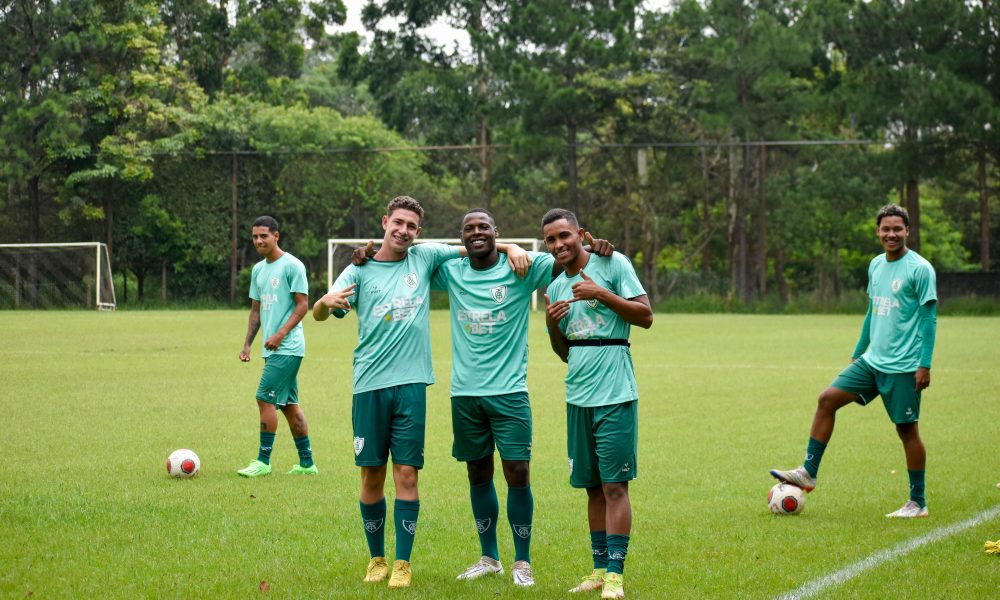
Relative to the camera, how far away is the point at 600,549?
6.12 meters

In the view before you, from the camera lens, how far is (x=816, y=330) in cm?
3278

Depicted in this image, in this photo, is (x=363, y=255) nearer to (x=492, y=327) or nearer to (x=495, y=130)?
(x=492, y=327)

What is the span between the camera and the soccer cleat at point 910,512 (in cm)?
803

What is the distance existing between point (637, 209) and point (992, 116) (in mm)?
18095

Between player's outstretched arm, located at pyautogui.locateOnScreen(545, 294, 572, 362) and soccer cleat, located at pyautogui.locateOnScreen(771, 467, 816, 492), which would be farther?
soccer cleat, located at pyautogui.locateOnScreen(771, 467, 816, 492)

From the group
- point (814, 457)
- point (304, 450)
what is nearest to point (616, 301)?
point (814, 457)

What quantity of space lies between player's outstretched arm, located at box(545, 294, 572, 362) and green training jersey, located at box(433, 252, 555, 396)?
192 millimetres

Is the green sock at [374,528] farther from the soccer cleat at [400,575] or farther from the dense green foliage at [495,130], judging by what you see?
the dense green foliage at [495,130]

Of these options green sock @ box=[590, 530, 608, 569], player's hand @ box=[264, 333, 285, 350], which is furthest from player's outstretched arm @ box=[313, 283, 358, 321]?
player's hand @ box=[264, 333, 285, 350]

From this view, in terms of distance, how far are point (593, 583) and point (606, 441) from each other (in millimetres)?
738

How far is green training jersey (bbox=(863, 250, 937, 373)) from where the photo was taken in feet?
26.9

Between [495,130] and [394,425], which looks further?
[495,130]

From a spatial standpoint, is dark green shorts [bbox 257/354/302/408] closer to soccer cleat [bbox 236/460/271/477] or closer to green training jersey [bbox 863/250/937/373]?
soccer cleat [bbox 236/460/271/477]

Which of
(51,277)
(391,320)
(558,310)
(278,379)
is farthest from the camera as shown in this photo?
(51,277)
